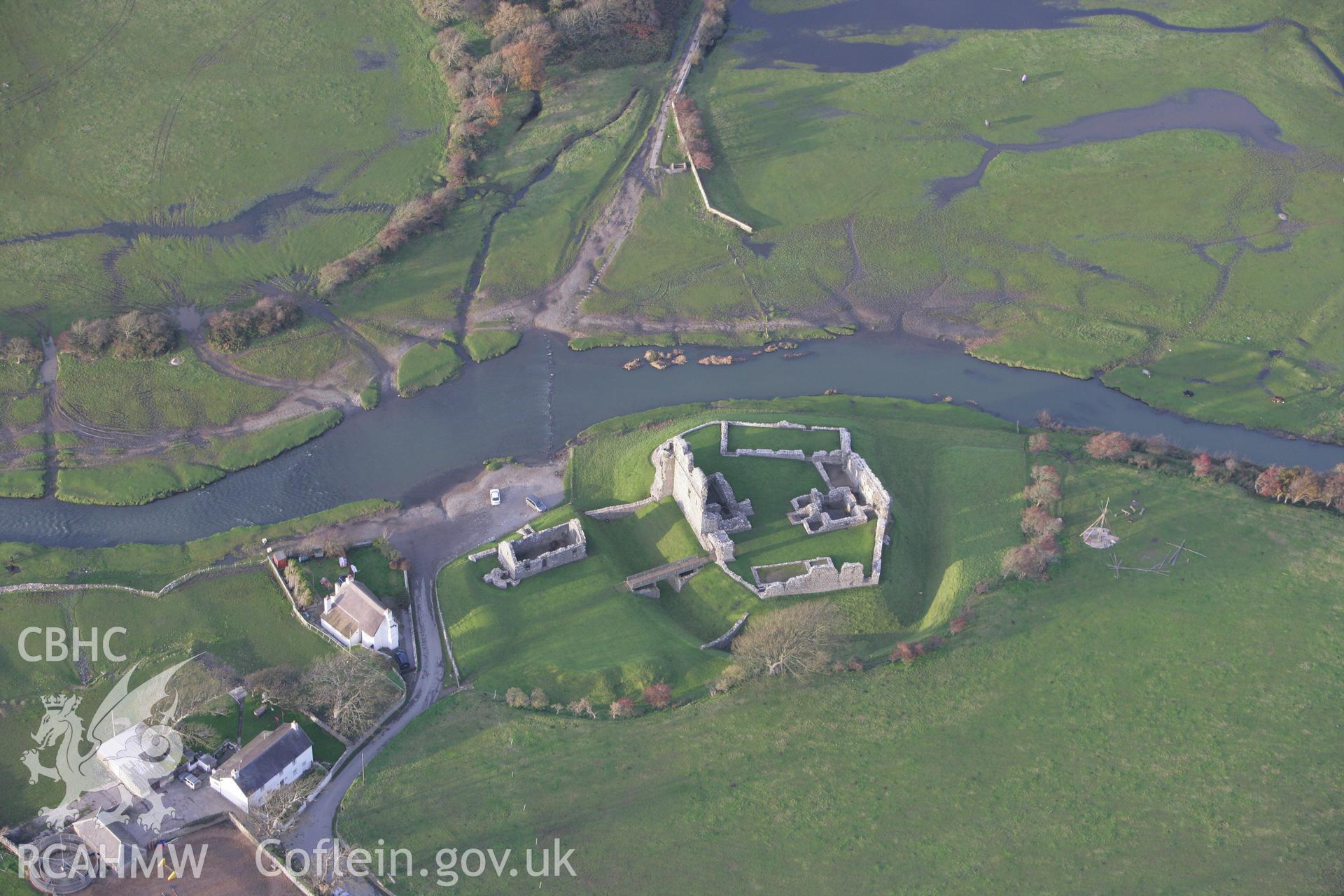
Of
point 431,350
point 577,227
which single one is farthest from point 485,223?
point 431,350

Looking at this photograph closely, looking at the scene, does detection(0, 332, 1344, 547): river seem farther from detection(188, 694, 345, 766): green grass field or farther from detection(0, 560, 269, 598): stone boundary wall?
detection(188, 694, 345, 766): green grass field

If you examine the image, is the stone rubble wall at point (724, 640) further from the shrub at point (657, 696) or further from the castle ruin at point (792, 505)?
the shrub at point (657, 696)

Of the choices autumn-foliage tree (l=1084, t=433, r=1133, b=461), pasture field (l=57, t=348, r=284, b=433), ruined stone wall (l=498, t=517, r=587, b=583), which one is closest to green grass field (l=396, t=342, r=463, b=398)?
pasture field (l=57, t=348, r=284, b=433)

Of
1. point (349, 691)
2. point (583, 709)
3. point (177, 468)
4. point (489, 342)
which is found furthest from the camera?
point (489, 342)

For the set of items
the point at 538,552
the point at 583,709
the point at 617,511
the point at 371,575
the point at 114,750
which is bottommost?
the point at 583,709

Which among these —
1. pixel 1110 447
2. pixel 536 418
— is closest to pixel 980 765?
pixel 1110 447

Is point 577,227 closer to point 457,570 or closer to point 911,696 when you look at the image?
point 457,570

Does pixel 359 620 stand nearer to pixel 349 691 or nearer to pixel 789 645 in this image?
pixel 349 691
